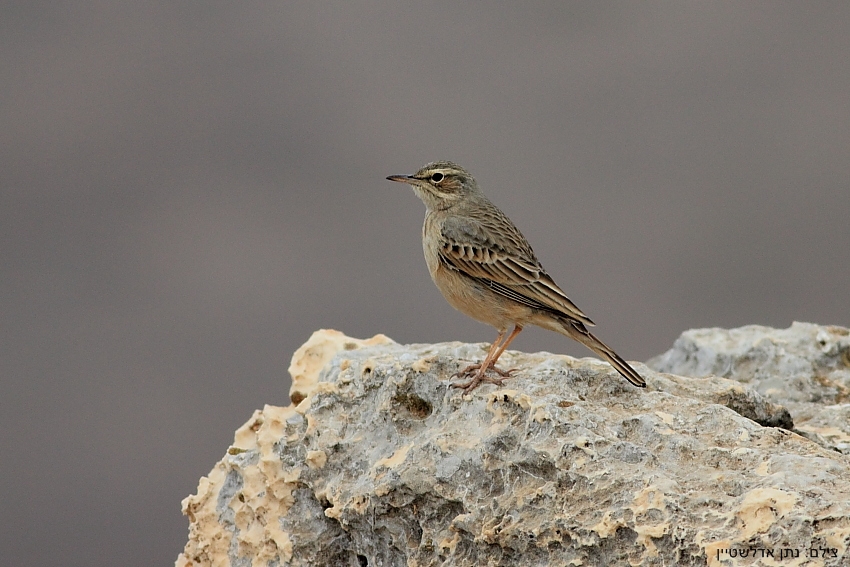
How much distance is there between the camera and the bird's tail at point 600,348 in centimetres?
589

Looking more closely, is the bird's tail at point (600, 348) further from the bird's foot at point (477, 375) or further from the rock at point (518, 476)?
the bird's foot at point (477, 375)

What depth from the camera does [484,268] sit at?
6836 millimetres

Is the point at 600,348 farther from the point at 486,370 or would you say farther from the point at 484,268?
the point at 484,268

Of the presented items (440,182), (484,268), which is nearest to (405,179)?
(440,182)

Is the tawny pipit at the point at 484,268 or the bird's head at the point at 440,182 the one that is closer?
the tawny pipit at the point at 484,268

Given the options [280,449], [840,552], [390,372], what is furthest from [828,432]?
[280,449]

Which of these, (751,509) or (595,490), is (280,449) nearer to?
(595,490)

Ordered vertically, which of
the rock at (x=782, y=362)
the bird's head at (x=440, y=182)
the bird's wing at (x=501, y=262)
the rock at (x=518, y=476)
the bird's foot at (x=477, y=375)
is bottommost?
the rock at (x=518, y=476)

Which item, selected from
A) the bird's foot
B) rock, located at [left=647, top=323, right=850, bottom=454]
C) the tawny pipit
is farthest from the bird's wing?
rock, located at [left=647, top=323, right=850, bottom=454]

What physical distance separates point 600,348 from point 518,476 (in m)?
1.20

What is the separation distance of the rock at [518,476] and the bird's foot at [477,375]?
0.27 ft

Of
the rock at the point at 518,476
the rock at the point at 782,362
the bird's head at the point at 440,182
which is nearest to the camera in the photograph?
the rock at the point at 518,476

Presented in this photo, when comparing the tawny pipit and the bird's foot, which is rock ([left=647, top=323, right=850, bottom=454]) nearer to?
the tawny pipit

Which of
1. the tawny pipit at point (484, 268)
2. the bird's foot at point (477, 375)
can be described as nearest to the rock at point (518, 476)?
the bird's foot at point (477, 375)
